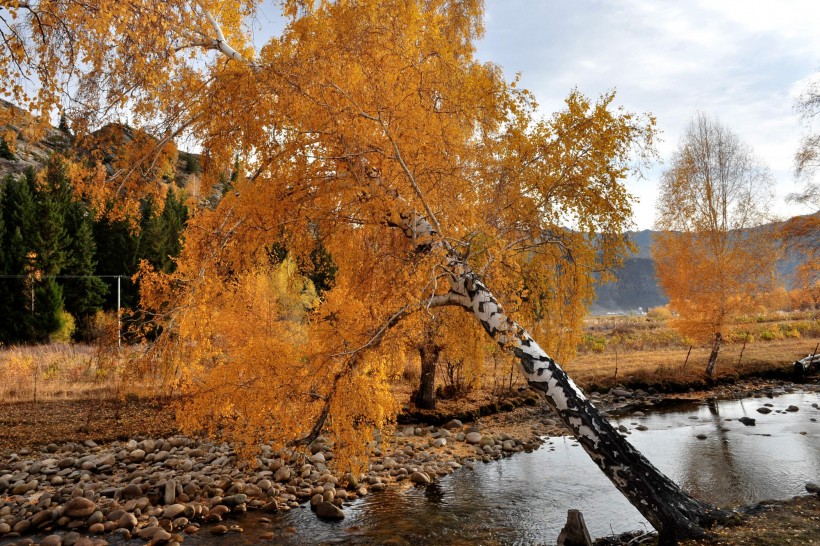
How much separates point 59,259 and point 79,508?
112 feet

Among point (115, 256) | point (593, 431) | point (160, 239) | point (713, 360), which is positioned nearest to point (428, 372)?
point (593, 431)

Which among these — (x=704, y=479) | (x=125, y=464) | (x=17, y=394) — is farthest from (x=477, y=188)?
(x=17, y=394)

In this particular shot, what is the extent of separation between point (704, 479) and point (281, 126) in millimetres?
9474

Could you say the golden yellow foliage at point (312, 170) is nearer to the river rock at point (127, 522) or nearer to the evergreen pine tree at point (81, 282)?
the river rock at point (127, 522)

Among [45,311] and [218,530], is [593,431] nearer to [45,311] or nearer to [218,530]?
[218,530]

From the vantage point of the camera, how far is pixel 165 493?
9.09 m

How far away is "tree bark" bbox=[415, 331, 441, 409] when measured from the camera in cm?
1406

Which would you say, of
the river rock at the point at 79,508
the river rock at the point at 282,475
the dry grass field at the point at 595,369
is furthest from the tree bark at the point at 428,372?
the river rock at the point at 79,508

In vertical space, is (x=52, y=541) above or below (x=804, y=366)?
below

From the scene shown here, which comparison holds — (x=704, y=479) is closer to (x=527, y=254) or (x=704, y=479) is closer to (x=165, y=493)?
(x=527, y=254)

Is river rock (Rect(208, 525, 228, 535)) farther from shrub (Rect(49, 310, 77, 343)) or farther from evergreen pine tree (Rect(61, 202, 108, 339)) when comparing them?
evergreen pine tree (Rect(61, 202, 108, 339))

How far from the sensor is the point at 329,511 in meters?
8.41

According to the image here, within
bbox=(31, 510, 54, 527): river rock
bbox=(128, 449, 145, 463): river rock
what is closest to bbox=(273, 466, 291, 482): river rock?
bbox=(128, 449, 145, 463): river rock

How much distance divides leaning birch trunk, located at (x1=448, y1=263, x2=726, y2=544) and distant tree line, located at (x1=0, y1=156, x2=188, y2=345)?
2867 cm
